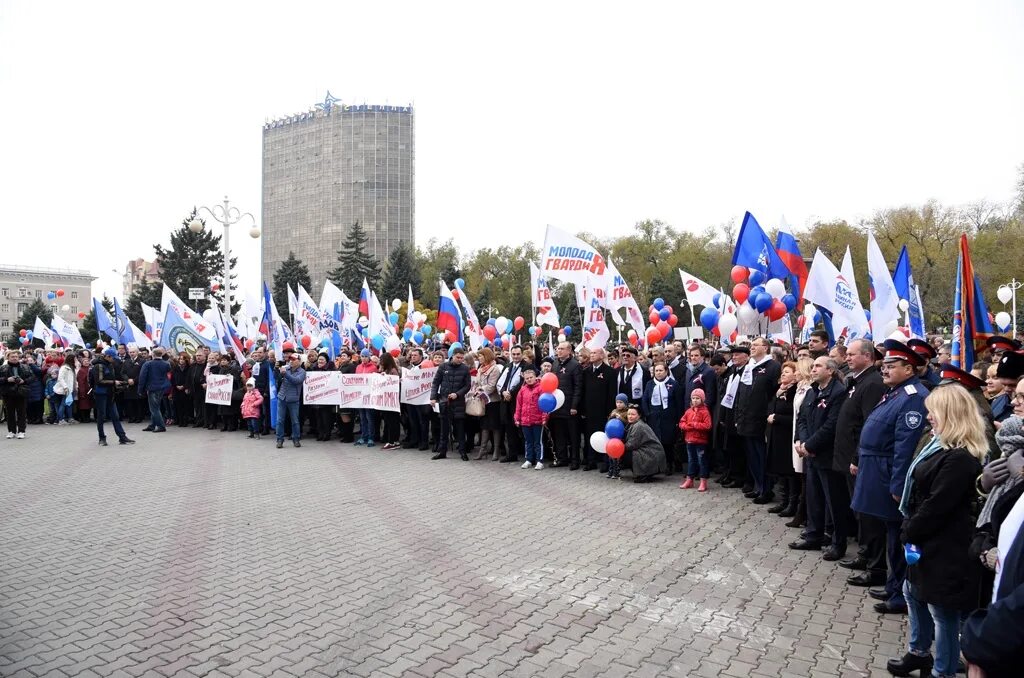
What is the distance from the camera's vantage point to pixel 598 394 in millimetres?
12242

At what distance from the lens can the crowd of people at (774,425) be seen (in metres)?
4.15

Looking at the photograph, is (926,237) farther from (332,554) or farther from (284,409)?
(332,554)

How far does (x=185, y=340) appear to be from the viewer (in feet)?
65.0

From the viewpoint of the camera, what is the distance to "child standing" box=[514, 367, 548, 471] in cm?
1233

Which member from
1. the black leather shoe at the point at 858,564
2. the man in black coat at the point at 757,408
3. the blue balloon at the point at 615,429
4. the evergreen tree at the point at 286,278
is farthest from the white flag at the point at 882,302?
the evergreen tree at the point at 286,278

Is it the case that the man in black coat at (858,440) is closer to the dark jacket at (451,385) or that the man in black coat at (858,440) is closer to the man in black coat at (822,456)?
the man in black coat at (822,456)

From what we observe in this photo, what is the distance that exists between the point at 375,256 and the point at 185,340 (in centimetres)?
7826

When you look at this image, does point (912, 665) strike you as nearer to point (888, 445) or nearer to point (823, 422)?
→ point (888, 445)

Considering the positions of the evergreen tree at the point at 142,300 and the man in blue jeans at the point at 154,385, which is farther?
the evergreen tree at the point at 142,300

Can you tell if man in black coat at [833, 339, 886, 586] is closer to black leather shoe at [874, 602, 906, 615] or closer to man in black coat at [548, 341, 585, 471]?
black leather shoe at [874, 602, 906, 615]

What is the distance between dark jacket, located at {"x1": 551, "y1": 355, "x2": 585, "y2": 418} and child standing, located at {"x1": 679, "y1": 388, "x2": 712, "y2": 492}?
7.08 feet

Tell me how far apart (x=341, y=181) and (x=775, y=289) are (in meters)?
89.7

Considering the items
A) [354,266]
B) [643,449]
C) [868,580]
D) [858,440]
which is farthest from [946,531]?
[354,266]

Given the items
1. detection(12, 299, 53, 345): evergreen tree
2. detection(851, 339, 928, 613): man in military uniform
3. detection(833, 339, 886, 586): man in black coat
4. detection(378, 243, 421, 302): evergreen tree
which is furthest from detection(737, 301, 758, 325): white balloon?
detection(12, 299, 53, 345): evergreen tree
